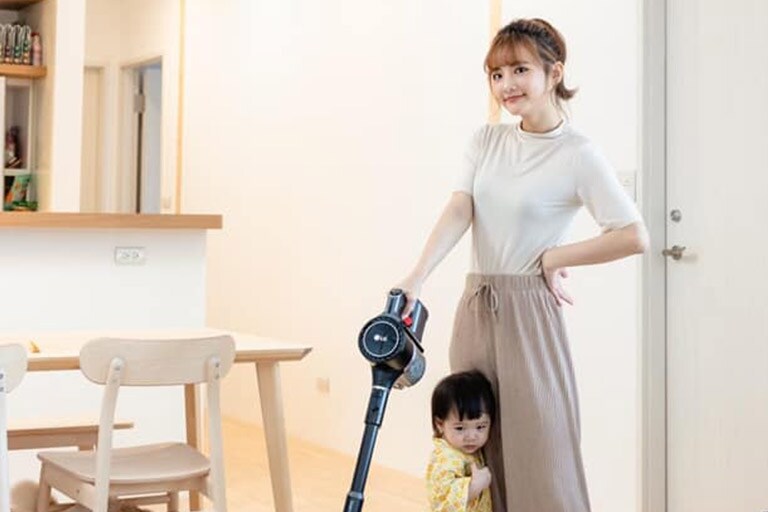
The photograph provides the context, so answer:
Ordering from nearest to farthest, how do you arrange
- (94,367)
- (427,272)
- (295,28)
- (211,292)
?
(427,272) → (94,367) → (295,28) → (211,292)

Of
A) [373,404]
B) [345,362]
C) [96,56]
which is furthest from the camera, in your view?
[96,56]

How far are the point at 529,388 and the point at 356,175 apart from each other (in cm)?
354

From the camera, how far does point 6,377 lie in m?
2.88

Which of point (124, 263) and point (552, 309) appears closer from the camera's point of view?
point (552, 309)

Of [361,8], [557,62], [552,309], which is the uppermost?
[361,8]

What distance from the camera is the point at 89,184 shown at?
8.22 m

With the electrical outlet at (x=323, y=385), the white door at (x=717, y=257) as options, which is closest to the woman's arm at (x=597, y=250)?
the white door at (x=717, y=257)

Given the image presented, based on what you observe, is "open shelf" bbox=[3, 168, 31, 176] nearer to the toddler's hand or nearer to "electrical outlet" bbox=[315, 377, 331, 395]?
"electrical outlet" bbox=[315, 377, 331, 395]

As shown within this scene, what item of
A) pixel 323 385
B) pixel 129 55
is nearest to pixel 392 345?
pixel 323 385

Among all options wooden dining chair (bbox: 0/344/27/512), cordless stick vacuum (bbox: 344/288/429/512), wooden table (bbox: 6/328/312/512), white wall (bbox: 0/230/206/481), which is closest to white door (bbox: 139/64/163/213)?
white wall (bbox: 0/230/206/481)

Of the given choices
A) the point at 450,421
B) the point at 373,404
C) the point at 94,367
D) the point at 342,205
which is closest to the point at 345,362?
the point at 342,205

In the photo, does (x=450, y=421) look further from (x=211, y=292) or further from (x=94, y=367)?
(x=211, y=292)

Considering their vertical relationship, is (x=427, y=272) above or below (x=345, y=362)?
above

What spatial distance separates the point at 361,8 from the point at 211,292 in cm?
208
